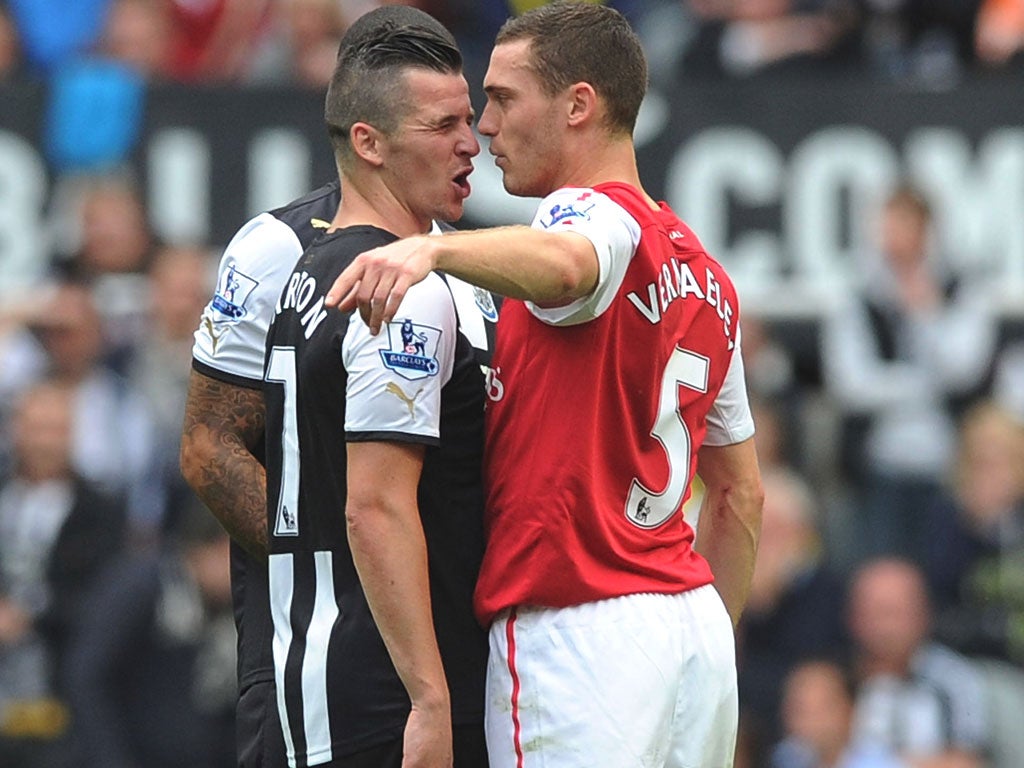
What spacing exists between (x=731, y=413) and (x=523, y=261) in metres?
1.15

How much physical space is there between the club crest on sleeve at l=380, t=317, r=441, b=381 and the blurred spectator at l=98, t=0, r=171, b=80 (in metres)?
6.71

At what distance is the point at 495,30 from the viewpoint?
435 inches

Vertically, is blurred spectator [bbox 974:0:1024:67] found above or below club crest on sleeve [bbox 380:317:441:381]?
above

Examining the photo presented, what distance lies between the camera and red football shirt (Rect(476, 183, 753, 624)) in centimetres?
462

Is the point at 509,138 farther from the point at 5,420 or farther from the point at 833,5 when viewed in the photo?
the point at 833,5

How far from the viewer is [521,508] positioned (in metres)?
4.70

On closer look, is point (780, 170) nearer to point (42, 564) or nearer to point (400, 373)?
point (42, 564)

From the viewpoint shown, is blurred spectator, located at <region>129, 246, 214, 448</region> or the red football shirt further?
blurred spectator, located at <region>129, 246, 214, 448</region>

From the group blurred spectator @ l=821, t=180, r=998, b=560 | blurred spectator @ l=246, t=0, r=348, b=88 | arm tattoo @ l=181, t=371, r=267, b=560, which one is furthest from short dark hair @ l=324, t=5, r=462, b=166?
blurred spectator @ l=246, t=0, r=348, b=88

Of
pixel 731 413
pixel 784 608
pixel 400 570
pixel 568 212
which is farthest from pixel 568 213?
pixel 784 608

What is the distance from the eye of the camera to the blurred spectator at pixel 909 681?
8.56m

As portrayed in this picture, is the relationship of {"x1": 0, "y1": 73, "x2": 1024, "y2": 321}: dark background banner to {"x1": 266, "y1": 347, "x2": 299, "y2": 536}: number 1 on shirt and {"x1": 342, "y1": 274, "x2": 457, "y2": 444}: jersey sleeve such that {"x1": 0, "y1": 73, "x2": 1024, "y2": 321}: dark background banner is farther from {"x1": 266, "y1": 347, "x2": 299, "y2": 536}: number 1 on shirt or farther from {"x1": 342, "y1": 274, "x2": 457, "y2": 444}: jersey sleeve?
{"x1": 342, "y1": 274, "x2": 457, "y2": 444}: jersey sleeve

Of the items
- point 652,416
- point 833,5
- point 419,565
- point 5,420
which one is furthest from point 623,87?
point 833,5

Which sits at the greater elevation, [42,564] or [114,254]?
[114,254]
